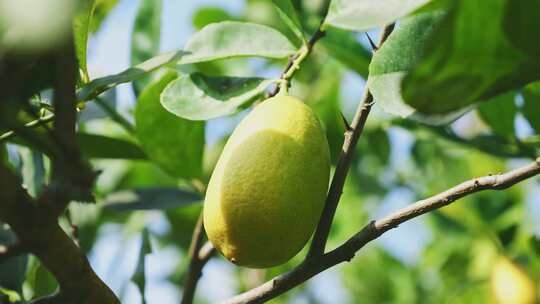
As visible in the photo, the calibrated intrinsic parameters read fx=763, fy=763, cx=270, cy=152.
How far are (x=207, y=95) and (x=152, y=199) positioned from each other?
0.38 m

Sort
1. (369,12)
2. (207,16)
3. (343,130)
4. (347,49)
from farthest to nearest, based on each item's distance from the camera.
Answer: (207,16)
(343,130)
(347,49)
(369,12)

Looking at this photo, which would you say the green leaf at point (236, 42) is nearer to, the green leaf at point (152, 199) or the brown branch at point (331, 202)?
the brown branch at point (331, 202)

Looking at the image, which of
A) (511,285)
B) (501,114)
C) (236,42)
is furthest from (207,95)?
(511,285)

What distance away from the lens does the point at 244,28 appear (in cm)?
95

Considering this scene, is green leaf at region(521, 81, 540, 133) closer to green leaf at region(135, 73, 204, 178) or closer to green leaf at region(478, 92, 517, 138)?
green leaf at region(478, 92, 517, 138)

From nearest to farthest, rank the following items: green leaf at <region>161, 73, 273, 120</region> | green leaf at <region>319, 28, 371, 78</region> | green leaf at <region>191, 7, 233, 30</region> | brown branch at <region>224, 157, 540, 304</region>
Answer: brown branch at <region>224, 157, 540, 304</region>
green leaf at <region>161, 73, 273, 120</region>
green leaf at <region>319, 28, 371, 78</region>
green leaf at <region>191, 7, 233, 30</region>

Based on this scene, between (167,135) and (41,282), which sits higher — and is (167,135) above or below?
above

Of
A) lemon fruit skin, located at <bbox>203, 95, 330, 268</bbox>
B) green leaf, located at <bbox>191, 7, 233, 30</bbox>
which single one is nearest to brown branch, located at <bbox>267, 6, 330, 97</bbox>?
lemon fruit skin, located at <bbox>203, 95, 330, 268</bbox>

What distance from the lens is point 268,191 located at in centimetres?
72

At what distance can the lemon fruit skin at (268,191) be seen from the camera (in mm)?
714

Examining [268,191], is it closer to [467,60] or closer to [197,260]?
[467,60]

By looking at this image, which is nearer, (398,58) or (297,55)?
(398,58)

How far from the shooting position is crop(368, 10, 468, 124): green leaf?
71 centimetres

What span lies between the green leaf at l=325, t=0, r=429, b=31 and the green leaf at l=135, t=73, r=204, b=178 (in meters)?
0.38
